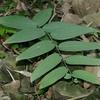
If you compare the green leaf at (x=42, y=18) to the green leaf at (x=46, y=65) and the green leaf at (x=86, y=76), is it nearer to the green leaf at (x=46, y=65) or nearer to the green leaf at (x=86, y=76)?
the green leaf at (x=46, y=65)

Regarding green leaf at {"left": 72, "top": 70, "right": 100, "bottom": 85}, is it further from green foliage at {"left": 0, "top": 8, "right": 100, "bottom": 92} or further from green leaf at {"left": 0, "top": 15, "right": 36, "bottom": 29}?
green leaf at {"left": 0, "top": 15, "right": 36, "bottom": 29}

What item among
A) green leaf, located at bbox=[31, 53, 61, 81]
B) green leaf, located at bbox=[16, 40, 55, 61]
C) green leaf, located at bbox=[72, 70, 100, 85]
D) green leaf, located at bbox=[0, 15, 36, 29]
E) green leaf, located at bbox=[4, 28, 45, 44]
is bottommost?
green leaf, located at bbox=[72, 70, 100, 85]

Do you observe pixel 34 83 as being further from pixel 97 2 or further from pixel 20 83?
pixel 97 2

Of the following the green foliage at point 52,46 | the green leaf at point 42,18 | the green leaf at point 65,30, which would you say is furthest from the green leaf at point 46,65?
the green leaf at point 42,18

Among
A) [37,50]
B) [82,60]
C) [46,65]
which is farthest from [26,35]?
[82,60]

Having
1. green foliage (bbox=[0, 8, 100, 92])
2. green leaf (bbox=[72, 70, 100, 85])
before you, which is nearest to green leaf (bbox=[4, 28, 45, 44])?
green foliage (bbox=[0, 8, 100, 92])

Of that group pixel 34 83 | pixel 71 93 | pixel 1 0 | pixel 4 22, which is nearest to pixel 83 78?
pixel 71 93

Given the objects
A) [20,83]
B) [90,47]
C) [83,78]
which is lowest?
[20,83]
